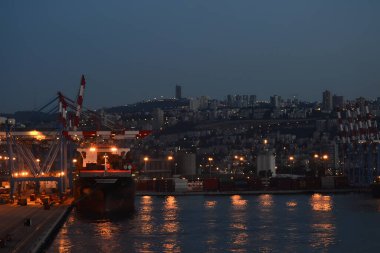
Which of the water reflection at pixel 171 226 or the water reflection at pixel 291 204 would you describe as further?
the water reflection at pixel 291 204

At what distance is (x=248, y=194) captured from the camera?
102312 mm

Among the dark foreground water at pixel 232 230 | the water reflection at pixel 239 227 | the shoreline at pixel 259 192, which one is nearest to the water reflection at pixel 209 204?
the dark foreground water at pixel 232 230

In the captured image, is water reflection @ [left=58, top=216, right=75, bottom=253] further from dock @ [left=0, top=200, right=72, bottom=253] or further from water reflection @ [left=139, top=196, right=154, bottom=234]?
water reflection @ [left=139, top=196, right=154, bottom=234]

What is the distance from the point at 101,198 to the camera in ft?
212

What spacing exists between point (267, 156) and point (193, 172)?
2129 centimetres

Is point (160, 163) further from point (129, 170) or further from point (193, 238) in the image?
point (193, 238)

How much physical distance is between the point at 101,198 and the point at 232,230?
574 inches

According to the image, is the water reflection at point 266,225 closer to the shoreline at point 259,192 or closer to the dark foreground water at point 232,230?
the dark foreground water at point 232,230

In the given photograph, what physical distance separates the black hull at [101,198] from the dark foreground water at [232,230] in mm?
1777

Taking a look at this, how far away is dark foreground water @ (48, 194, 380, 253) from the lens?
4488 cm

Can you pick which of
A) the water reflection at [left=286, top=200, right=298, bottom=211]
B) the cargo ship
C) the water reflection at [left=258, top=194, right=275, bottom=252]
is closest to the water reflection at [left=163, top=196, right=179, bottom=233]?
the cargo ship

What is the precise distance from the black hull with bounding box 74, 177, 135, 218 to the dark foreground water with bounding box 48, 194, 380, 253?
70.0 inches

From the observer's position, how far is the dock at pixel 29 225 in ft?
122

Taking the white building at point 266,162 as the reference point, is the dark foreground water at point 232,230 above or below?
below
